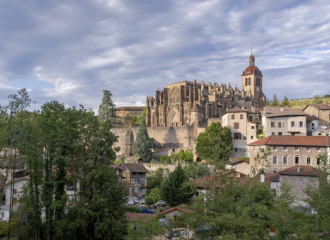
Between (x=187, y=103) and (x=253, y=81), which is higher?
(x=253, y=81)

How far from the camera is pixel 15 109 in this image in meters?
31.3

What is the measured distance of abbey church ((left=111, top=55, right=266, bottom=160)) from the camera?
7844 cm

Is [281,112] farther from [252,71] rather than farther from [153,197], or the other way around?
[252,71]

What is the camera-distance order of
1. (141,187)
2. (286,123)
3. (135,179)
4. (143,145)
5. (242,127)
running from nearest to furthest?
1. (135,179)
2. (141,187)
3. (286,123)
4. (242,127)
5. (143,145)

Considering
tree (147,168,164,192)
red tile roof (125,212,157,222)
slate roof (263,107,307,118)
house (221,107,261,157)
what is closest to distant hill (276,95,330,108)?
house (221,107,261,157)

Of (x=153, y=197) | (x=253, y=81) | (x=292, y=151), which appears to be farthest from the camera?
(x=253, y=81)

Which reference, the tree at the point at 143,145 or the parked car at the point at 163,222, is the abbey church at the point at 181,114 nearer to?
the tree at the point at 143,145

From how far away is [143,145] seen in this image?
74.6 meters

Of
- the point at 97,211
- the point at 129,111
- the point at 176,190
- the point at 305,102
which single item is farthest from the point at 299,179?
the point at 129,111

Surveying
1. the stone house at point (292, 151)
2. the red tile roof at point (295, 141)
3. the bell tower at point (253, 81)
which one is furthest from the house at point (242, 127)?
the bell tower at point (253, 81)

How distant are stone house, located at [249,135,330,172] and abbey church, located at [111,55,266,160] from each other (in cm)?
1925

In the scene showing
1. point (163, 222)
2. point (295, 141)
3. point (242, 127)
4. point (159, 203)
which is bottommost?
point (159, 203)

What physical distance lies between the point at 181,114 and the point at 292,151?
44417mm

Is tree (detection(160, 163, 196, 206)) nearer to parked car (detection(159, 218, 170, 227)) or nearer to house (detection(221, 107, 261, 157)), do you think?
parked car (detection(159, 218, 170, 227))
